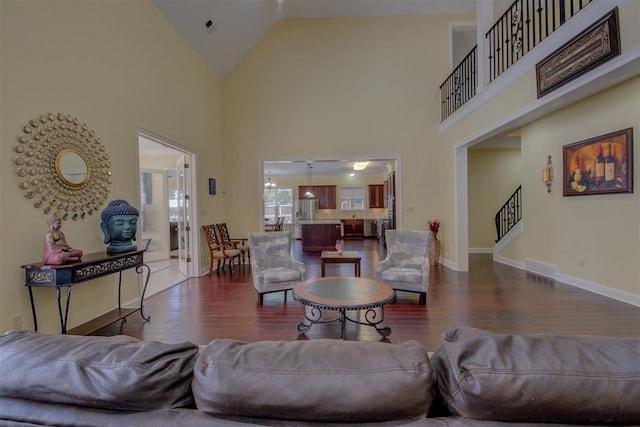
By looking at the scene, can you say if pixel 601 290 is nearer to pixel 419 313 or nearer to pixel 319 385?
pixel 419 313

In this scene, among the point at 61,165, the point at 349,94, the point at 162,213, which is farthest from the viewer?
the point at 162,213

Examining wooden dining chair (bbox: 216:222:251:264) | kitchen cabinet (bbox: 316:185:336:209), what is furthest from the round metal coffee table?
kitchen cabinet (bbox: 316:185:336:209)

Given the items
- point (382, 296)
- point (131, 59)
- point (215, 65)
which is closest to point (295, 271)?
point (382, 296)

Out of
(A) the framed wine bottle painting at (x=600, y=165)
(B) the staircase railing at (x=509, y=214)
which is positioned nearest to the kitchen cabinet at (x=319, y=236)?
(B) the staircase railing at (x=509, y=214)

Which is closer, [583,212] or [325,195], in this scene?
[583,212]

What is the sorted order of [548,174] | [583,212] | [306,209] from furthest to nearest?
[306,209] → [548,174] → [583,212]

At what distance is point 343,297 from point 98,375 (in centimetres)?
208

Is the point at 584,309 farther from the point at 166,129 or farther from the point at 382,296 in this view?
the point at 166,129

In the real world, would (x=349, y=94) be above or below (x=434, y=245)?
above

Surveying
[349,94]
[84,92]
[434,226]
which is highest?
[349,94]

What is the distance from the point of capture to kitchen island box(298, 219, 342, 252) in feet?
26.9

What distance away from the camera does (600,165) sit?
3.81m

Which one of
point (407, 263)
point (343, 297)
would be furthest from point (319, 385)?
point (407, 263)

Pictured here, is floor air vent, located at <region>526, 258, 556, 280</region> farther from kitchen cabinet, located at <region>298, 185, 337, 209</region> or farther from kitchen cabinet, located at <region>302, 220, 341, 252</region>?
kitchen cabinet, located at <region>298, 185, 337, 209</region>
